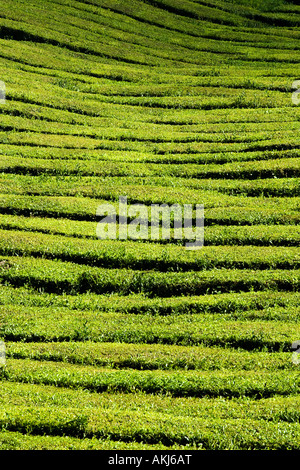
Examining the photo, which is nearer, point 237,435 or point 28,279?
point 237,435

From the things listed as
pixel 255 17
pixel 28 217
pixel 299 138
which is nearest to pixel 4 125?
pixel 28 217

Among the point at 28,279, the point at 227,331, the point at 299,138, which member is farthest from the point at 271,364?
the point at 299,138

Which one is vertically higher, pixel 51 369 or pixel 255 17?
pixel 255 17

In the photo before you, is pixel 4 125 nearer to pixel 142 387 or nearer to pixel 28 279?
pixel 28 279
